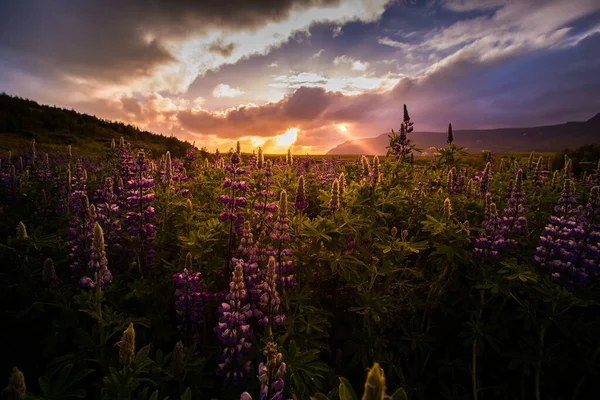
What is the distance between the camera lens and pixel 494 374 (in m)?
3.34

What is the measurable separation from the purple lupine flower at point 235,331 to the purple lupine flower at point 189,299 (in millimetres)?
620

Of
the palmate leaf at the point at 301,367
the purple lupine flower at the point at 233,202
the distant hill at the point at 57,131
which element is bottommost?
the palmate leaf at the point at 301,367

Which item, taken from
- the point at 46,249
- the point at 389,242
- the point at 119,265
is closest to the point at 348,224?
the point at 389,242

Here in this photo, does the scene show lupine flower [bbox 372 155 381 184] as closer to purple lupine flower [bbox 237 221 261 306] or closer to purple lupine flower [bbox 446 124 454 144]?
purple lupine flower [bbox 446 124 454 144]

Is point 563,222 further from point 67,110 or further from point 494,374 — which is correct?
point 67,110

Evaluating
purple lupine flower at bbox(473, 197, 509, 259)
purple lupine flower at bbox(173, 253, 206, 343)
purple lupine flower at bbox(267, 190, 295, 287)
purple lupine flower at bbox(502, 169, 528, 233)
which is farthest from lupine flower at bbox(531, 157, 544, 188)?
purple lupine flower at bbox(173, 253, 206, 343)

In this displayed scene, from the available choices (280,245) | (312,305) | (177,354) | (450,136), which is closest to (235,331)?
(177,354)

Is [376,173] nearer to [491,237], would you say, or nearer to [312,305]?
[491,237]

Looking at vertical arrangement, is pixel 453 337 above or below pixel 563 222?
below

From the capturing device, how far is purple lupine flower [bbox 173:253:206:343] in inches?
124

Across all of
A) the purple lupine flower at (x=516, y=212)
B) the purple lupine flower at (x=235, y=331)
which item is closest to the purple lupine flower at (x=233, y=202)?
the purple lupine flower at (x=235, y=331)

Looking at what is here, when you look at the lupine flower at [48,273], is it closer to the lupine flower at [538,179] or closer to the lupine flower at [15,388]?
the lupine flower at [15,388]

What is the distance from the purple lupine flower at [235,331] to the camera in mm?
2568

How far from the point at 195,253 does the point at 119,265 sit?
1315mm
